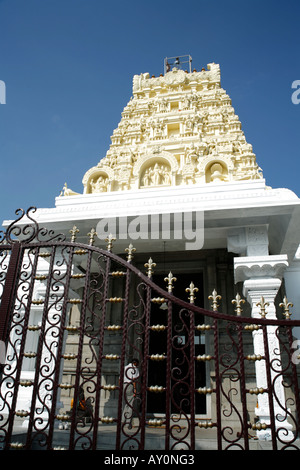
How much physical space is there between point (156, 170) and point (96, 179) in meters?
1.95

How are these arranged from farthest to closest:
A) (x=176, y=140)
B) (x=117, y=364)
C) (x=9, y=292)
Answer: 1. (x=176, y=140)
2. (x=117, y=364)
3. (x=9, y=292)

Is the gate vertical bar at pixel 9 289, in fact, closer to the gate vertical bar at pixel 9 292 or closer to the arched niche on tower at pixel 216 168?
the gate vertical bar at pixel 9 292

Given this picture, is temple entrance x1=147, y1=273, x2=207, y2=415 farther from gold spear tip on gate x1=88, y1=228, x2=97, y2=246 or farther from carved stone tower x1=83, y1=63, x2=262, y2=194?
gold spear tip on gate x1=88, y1=228, x2=97, y2=246

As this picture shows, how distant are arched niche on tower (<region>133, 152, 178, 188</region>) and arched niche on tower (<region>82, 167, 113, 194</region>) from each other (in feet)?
2.94

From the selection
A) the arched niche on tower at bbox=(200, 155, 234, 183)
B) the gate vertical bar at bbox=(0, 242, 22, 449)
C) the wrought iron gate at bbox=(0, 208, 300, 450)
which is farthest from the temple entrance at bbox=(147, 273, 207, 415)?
the gate vertical bar at bbox=(0, 242, 22, 449)

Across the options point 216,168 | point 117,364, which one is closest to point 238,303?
point 117,364

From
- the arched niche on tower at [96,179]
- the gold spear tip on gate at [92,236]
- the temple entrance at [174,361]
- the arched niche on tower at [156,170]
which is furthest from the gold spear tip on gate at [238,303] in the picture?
the arched niche on tower at [96,179]

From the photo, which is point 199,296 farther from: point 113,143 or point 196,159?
point 113,143

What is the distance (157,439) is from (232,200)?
134 inches

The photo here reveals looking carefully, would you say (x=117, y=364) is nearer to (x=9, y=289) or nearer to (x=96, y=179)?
(x=9, y=289)

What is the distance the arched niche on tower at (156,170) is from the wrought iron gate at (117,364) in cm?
280

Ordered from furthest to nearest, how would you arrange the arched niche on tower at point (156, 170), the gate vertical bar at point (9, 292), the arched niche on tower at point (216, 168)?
the arched niche on tower at point (156, 170), the arched niche on tower at point (216, 168), the gate vertical bar at point (9, 292)

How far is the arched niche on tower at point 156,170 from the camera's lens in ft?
30.6

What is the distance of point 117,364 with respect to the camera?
23.5 ft
